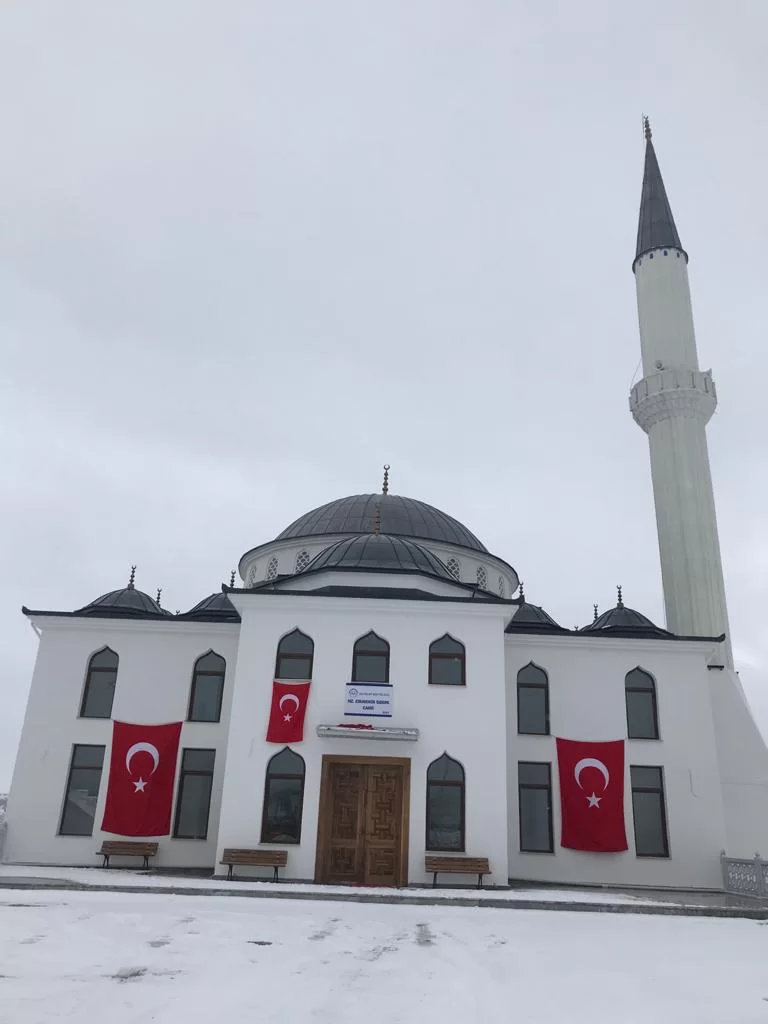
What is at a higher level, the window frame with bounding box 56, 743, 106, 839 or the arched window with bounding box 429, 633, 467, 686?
the arched window with bounding box 429, 633, 467, 686

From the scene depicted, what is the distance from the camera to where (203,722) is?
51.2ft

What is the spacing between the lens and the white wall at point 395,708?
1302 centimetres

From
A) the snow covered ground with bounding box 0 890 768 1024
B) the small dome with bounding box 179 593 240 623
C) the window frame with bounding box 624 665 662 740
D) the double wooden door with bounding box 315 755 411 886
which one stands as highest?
the small dome with bounding box 179 593 240 623

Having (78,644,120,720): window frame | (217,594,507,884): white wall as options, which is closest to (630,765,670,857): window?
(217,594,507,884): white wall

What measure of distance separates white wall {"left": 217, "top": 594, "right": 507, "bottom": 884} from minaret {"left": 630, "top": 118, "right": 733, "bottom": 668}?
851 cm

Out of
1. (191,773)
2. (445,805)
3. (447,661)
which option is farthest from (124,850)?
(447,661)

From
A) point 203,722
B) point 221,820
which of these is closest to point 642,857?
point 221,820

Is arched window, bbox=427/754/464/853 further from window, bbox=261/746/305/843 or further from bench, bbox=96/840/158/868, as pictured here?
bench, bbox=96/840/158/868

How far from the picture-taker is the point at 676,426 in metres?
22.4

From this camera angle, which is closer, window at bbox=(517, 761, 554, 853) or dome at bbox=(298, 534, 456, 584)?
window at bbox=(517, 761, 554, 853)

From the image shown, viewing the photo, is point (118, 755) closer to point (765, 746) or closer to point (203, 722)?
point (203, 722)

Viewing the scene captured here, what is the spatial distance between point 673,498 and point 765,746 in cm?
699

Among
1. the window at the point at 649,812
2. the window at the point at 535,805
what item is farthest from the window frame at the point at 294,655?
the window at the point at 649,812

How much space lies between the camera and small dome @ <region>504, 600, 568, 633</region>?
1639 cm
